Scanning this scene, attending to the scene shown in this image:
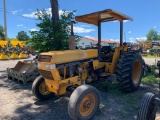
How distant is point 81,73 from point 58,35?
3.32 meters

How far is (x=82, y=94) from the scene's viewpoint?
13.6 feet

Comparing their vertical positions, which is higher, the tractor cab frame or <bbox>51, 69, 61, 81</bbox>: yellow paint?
the tractor cab frame

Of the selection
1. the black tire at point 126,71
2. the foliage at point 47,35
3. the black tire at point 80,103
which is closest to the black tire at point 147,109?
the black tire at point 80,103

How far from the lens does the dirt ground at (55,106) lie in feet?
14.8

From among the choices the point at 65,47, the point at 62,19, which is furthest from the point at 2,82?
the point at 62,19

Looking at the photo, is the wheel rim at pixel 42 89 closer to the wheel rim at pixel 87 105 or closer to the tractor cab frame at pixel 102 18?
the wheel rim at pixel 87 105

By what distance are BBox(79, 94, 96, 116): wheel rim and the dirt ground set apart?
23 centimetres

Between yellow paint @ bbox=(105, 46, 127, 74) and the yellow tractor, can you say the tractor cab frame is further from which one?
yellow paint @ bbox=(105, 46, 127, 74)

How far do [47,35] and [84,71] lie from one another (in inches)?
141

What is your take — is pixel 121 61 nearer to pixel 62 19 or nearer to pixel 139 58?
pixel 139 58

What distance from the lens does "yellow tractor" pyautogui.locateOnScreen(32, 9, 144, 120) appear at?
Result: 4.30 metres

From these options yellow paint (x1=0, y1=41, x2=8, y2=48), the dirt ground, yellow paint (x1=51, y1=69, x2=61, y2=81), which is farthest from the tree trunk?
yellow paint (x1=0, y1=41, x2=8, y2=48)

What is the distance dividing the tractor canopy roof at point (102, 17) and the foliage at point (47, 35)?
1718 millimetres

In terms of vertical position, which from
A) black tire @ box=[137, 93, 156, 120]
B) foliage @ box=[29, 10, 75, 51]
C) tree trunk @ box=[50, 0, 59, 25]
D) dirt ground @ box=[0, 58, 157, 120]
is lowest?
dirt ground @ box=[0, 58, 157, 120]
